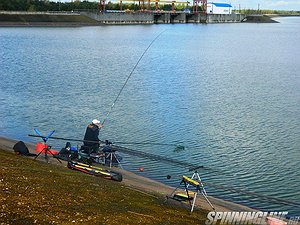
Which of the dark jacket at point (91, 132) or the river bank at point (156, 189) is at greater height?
the dark jacket at point (91, 132)

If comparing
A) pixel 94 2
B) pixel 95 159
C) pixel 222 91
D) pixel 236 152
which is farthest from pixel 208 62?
pixel 94 2

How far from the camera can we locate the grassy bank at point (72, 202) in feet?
26.8

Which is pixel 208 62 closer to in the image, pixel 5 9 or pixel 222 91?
pixel 222 91

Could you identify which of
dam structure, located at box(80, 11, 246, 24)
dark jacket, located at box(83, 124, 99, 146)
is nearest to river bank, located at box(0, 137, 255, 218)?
dark jacket, located at box(83, 124, 99, 146)

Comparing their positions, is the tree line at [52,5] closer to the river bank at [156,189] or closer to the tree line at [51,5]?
the tree line at [51,5]

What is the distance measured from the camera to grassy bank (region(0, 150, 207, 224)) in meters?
8.17

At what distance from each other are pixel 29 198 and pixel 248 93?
94.6ft

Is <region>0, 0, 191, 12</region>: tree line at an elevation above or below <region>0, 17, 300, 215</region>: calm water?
above

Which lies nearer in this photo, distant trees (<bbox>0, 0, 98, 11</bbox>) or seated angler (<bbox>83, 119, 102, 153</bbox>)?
seated angler (<bbox>83, 119, 102, 153</bbox>)

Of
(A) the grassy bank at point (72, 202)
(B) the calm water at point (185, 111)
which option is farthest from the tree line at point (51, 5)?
(A) the grassy bank at point (72, 202)

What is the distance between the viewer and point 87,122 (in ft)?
81.3

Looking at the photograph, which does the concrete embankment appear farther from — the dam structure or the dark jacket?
the dark jacket

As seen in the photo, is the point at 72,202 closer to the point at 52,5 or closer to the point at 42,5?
the point at 42,5

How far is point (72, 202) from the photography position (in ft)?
30.3
